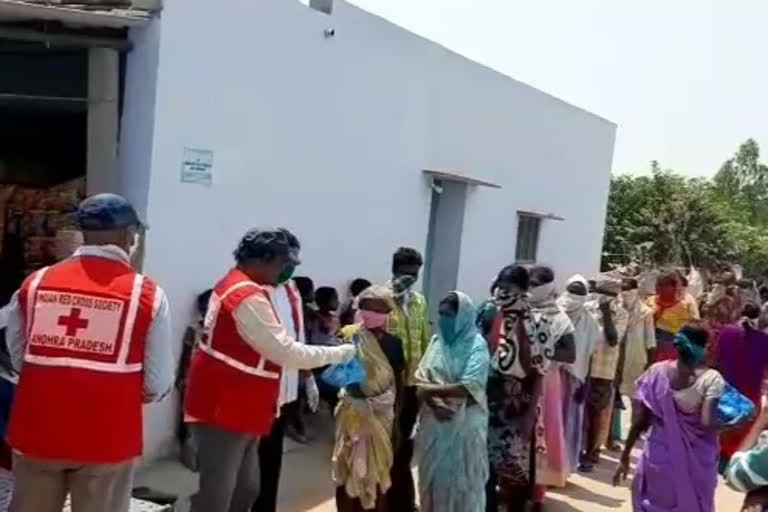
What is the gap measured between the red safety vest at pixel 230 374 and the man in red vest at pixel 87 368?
0.76 meters

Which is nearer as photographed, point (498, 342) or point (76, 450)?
point (76, 450)

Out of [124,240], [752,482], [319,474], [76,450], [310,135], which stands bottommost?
[319,474]

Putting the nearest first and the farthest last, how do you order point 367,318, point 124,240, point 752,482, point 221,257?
point 752,482
point 124,240
point 367,318
point 221,257

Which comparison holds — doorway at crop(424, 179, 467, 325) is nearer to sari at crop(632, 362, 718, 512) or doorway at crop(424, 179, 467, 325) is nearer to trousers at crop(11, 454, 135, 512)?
sari at crop(632, 362, 718, 512)

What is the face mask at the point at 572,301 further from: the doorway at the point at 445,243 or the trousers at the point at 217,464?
Answer: the doorway at the point at 445,243

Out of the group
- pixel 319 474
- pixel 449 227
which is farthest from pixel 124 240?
pixel 449 227

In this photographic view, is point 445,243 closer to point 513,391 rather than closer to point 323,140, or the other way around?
point 323,140

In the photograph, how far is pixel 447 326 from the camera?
4.79 m

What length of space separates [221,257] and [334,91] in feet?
6.45

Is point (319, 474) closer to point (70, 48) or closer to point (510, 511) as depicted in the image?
point (510, 511)

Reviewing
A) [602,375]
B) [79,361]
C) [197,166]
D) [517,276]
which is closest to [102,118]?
[197,166]

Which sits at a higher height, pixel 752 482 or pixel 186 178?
pixel 186 178

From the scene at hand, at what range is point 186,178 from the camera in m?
6.29

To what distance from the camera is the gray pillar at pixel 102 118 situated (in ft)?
19.0
